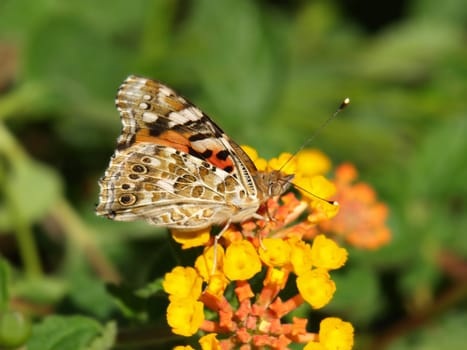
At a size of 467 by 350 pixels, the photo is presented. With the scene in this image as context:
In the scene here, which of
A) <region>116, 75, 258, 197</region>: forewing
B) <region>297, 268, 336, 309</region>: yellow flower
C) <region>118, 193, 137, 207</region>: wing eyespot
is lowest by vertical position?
<region>297, 268, 336, 309</region>: yellow flower

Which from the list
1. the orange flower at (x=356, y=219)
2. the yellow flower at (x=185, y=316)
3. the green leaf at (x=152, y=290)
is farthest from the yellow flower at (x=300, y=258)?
the orange flower at (x=356, y=219)

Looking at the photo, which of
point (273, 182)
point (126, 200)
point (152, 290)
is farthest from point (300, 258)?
point (126, 200)

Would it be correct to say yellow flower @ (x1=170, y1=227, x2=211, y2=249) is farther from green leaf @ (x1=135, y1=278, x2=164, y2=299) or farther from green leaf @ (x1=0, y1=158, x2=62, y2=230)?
green leaf @ (x1=0, y1=158, x2=62, y2=230)

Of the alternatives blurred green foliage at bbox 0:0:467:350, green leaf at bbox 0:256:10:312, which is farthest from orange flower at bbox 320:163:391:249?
green leaf at bbox 0:256:10:312

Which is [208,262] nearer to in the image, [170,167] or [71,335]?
[170,167]

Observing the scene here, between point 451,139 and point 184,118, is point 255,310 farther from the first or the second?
point 451,139
